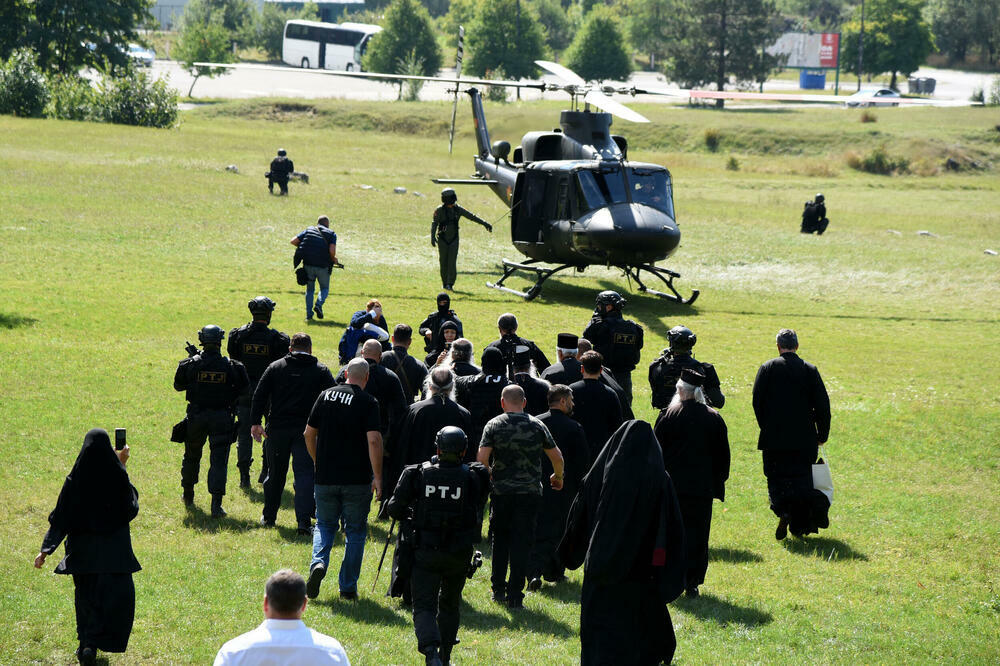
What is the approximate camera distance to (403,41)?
105812 mm

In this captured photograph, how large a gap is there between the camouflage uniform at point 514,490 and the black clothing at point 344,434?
106 centimetres

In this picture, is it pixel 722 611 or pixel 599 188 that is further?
pixel 599 188

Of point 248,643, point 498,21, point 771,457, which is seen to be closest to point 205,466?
point 771,457

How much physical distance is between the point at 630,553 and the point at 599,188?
18.2 m

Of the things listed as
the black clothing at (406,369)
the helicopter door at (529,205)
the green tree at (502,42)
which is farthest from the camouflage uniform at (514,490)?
the green tree at (502,42)

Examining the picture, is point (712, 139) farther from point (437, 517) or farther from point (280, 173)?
point (437, 517)

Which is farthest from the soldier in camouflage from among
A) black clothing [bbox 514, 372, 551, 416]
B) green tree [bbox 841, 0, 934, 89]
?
green tree [bbox 841, 0, 934, 89]

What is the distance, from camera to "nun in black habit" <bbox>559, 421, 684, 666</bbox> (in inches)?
271

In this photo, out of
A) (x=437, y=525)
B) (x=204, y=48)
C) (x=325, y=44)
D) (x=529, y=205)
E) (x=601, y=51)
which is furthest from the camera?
(x=325, y=44)

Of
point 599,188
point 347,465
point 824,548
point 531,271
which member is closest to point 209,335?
point 347,465

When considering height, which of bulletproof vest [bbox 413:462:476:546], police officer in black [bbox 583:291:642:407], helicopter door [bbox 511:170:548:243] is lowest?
bulletproof vest [bbox 413:462:476:546]

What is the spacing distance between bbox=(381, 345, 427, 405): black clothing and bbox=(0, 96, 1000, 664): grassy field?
1634 millimetres

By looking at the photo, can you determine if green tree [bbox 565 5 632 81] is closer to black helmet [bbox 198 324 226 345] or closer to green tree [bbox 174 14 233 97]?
green tree [bbox 174 14 233 97]

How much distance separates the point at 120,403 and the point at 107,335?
466 centimetres
